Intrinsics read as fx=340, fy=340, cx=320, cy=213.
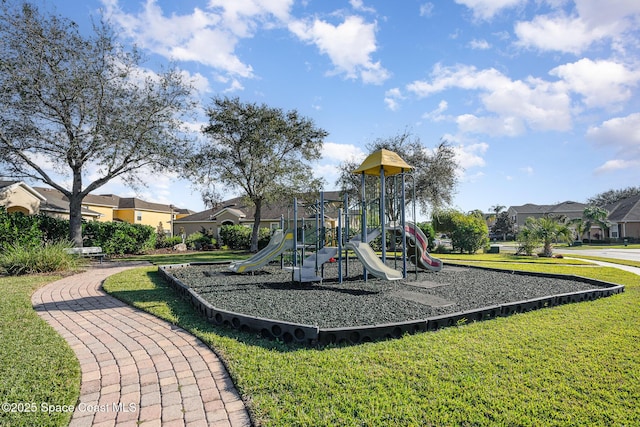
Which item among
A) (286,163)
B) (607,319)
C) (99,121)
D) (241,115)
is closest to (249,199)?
(286,163)

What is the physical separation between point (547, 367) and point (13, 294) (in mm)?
9735

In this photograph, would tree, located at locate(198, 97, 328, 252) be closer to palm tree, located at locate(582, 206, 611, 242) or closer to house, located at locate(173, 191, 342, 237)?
house, located at locate(173, 191, 342, 237)

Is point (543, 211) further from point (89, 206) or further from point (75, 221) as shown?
point (89, 206)

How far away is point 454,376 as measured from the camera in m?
3.30

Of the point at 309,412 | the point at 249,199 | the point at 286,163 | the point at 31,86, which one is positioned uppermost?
the point at 31,86

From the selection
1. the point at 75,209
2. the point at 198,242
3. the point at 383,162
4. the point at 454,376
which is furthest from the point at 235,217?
the point at 454,376

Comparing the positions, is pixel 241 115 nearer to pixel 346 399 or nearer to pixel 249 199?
pixel 249 199

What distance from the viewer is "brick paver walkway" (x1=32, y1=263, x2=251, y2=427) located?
2.77 metres

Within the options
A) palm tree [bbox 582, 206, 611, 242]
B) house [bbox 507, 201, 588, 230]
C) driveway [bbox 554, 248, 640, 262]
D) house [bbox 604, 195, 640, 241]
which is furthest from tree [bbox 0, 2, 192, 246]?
house [bbox 507, 201, 588, 230]

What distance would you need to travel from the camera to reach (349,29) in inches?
323

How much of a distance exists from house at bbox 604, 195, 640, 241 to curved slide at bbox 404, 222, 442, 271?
45213 millimetres

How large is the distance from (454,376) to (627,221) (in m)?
52.7

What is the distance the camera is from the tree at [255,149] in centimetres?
1978

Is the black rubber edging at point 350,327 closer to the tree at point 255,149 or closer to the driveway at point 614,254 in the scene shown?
the tree at point 255,149
